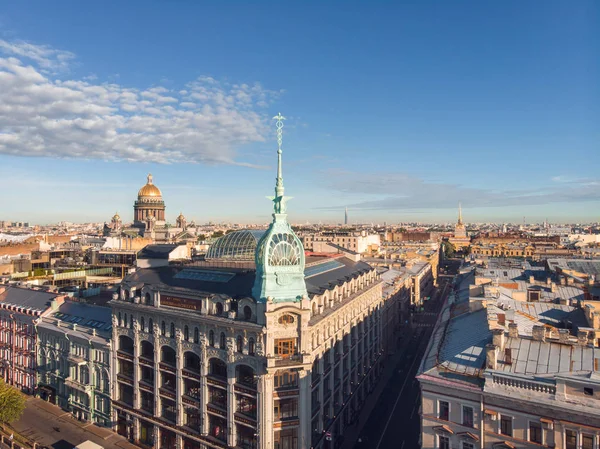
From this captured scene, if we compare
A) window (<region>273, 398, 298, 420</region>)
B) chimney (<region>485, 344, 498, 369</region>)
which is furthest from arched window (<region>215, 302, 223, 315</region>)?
chimney (<region>485, 344, 498, 369</region>)

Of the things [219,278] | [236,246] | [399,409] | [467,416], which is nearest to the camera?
[467,416]

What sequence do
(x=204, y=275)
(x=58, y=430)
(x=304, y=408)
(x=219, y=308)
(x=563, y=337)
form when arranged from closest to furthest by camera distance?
(x=563, y=337), (x=304, y=408), (x=219, y=308), (x=204, y=275), (x=58, y=430)

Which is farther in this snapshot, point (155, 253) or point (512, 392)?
point (155, 253)

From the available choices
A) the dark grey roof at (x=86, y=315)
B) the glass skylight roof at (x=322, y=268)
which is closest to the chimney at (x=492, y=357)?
the glass skylight roof at (x=322, y=268)

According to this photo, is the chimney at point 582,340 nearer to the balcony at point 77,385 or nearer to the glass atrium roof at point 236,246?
the glass atrium roof at point 236,246

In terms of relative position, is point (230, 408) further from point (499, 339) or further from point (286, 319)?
point (499, 339)

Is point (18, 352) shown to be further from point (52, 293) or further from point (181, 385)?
point (181, 385)

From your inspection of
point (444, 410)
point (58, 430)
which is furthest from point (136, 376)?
point (444, 410)
